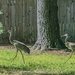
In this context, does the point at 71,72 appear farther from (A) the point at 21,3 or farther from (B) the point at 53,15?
(A) the point at 21,3

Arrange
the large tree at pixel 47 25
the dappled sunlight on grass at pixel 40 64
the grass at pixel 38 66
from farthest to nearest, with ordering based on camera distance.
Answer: the large tree at pixel 47 25 < the dappled sunlight on grass at pixel 40 64 < the grass at pixel 38 66

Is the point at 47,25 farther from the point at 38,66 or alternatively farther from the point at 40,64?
the point at 38,66

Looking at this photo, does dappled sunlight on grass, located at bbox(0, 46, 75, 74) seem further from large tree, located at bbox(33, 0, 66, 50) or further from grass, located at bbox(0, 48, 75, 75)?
large tree, located at bbox(33, 0, 66, 50)

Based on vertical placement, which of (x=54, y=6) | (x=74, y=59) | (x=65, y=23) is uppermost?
(x=54, y=6)

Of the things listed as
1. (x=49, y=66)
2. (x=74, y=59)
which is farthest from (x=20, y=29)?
(x=49, y=66)

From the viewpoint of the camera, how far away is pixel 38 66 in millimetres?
7398

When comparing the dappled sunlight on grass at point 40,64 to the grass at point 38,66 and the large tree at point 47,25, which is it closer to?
the grass at point 38,66

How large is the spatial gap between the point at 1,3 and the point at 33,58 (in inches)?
212

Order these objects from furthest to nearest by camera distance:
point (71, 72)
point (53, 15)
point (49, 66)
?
point (53, 15), point (49, 66), point (71, 72)

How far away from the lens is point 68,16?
14.1 meters

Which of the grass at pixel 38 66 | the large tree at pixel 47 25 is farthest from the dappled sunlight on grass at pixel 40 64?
the large tree at pixel 47 25

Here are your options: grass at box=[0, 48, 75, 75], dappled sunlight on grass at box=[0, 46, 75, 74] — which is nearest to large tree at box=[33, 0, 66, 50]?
dappled sunlight on grass at box=[0, 46, 75, 74]

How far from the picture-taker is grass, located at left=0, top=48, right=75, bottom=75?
21.9ft

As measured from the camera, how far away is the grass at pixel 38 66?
6.69 m
